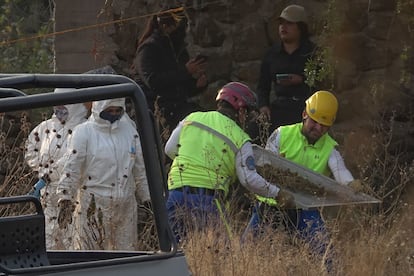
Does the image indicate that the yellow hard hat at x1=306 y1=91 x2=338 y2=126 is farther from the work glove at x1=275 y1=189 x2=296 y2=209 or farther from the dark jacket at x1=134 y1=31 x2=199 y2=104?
the dark jacket at x1=134 y1=31 x2=199 y2=104

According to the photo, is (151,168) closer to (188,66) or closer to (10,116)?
(188,66)

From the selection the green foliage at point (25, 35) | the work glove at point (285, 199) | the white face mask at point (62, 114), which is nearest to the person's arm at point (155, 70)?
the white face mask at point (62, 114)

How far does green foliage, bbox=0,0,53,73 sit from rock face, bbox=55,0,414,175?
605 centimetres

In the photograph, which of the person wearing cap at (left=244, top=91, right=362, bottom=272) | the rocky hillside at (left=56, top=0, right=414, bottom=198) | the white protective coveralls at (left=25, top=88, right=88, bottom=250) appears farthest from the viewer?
the rocky hillside at (left=56, top=0, right=414, bottom=198)

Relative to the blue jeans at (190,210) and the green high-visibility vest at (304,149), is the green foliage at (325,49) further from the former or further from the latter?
the blue jeans at (190,210)

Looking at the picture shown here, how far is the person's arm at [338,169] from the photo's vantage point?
8594 millimetres

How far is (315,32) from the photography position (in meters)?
10.5

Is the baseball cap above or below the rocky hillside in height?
above

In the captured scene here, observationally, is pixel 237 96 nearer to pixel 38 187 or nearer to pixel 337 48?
pixel 38 187

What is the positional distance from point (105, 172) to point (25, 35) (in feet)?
42.8

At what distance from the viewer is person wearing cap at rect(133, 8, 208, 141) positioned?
1051 centimetres

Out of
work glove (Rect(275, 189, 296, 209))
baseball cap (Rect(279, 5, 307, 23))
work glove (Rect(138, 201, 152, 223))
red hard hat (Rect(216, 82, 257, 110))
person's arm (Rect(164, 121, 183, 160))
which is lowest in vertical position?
work glove (Rect(138, 201, 152, 223))

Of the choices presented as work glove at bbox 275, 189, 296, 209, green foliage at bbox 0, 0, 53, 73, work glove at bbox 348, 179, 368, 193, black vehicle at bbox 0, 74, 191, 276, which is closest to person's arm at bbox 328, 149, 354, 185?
work glove at bbox 348, 179, 368, 193

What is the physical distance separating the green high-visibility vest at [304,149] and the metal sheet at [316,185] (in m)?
0.40
